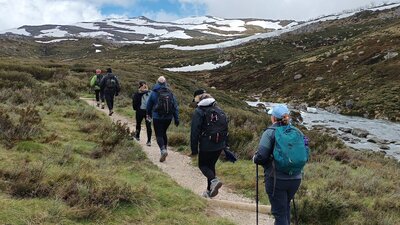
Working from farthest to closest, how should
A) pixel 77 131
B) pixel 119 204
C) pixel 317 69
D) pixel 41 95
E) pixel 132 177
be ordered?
pixel 317 69, pixel 41 95, pixel 77 131, pixel 132 177, pixel 119 204

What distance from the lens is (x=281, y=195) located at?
5828 millimetres

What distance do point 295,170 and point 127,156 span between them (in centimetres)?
559

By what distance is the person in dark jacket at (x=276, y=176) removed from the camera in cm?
564

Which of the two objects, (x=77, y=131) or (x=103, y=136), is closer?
(x=103, y=136)

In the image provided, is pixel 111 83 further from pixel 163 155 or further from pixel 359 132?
pixel 359 132

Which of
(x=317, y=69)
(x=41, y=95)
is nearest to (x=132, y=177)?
(x=41, y=95)

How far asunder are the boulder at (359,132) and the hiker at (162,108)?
21101 mm

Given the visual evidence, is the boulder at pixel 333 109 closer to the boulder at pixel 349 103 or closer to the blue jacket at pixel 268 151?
the boulder at pixel 349 103

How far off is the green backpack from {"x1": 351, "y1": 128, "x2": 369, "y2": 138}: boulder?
25.0 metres

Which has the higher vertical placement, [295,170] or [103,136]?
[295,170]

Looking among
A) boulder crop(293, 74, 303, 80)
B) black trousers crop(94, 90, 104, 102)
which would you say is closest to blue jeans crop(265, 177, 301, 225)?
black trousers crop(94, 90, 104, 102)

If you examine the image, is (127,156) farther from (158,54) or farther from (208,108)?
(158,54)

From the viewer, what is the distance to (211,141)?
7914 mm

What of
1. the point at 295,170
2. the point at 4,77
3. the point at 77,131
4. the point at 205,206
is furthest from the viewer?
the point at 4,77
